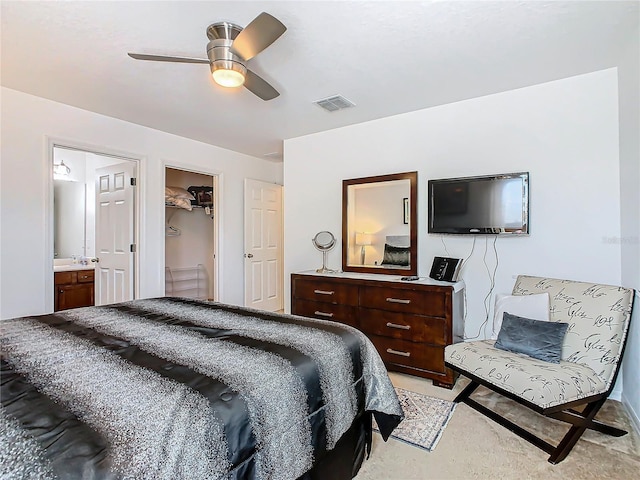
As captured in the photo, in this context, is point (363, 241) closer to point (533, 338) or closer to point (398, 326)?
point (398, 326)

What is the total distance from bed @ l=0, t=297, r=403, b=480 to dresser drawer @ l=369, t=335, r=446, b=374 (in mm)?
1122

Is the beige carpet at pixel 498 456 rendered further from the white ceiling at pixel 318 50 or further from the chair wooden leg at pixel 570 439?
the white ceiling at pixel 318 50

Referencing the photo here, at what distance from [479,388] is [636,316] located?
1158mm

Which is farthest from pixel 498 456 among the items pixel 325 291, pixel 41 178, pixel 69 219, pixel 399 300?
pixel 69 219

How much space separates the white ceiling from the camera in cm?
183

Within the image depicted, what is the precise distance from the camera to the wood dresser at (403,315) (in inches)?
105

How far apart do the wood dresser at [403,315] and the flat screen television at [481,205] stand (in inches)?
21.6

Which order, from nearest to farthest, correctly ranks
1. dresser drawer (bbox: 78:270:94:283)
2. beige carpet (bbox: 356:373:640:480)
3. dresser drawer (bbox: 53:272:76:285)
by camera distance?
1. beige carpet (bbox: 356:373:640:480)
2. dresser drawer (bbox: 53:272:76:285)
3. dresser drawer (bbox: 78:270:94:283)

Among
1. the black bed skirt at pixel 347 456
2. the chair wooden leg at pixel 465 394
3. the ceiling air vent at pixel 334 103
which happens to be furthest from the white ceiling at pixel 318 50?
the chair wooden leg at pixel 465 394

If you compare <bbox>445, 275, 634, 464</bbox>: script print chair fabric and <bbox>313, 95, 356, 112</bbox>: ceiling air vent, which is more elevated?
<bbox>313, 95, 356, 112</bbox>: ceiling air vent

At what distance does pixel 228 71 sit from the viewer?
1.87 meters

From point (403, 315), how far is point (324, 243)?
53.1 inches

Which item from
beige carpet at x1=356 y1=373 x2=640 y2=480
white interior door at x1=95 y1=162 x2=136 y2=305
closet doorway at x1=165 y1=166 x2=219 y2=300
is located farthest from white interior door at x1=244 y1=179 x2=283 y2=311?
beige carpet at x1=356 y1=373 x2=640 y2=480

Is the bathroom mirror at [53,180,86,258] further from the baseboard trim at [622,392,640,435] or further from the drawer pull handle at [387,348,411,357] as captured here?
the baseboard trim at [622,392,640,435]
